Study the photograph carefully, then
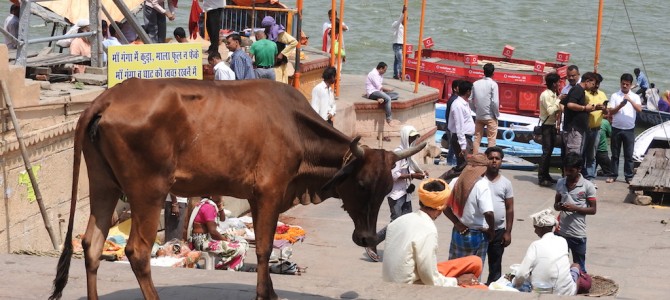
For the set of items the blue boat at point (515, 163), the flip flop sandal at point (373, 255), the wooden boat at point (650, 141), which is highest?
the flip flop sandal at point (373, 255)

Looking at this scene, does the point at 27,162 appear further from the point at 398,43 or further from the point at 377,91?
the point at 398,43

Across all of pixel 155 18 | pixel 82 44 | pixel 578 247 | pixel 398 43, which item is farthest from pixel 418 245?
pixel 398 43

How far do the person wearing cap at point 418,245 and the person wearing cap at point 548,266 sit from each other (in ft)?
3.69

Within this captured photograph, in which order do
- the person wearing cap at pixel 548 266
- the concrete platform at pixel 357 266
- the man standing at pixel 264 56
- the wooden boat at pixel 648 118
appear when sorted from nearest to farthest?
the concrete platform at pixel 357 266, the person wearing cap at pixel 548 266, the man standing at pixel 264 56, the wooden boat at pixel 648 118

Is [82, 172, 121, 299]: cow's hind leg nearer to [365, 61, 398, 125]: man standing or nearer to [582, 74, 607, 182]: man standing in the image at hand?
[582, 74, 607, 182]: man standing

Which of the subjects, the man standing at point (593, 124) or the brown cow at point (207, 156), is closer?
the brown cow at point (207, 156)

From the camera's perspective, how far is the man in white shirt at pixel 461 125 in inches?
659

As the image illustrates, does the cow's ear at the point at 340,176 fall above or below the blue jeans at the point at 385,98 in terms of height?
above

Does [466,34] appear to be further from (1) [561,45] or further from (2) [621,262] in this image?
(2) [621,262]

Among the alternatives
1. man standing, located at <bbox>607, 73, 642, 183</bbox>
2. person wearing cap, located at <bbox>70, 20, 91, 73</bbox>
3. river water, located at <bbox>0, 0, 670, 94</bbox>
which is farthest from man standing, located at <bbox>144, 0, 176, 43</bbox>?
river water, located at <bbox>0, 0, 670, 94</bbox>

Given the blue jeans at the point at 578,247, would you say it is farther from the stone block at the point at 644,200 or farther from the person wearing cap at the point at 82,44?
the person wearing cap at the point at 82,44

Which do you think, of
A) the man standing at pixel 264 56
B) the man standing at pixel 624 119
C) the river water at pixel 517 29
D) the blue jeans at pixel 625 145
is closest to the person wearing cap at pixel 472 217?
the man standing at pixel 264 56

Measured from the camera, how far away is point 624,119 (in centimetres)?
1739

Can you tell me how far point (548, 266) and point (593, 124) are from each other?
23.9 feet
